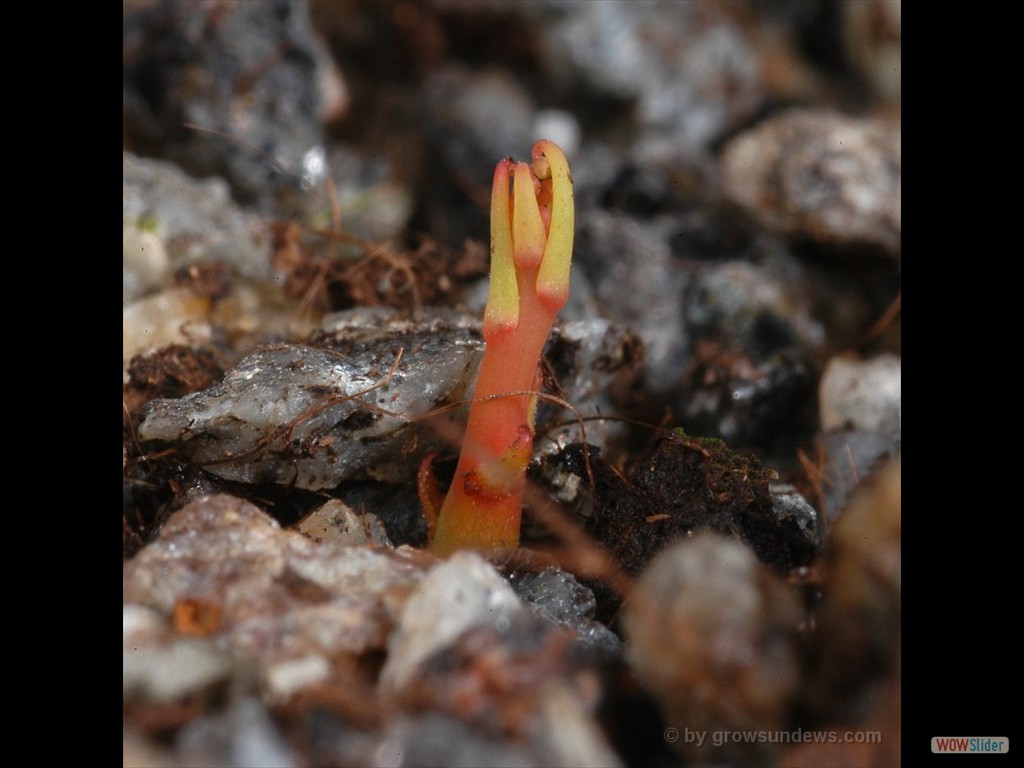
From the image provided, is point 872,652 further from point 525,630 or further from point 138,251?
point 138,251

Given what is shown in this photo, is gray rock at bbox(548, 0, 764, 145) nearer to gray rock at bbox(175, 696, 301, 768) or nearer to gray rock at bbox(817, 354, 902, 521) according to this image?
gray rock at bbox(817, 354, 902, 521)

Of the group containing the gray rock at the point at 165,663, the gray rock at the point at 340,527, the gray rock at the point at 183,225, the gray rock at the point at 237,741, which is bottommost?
the gray rock at the point at 237,741

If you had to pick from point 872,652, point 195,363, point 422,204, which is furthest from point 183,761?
point 422,204

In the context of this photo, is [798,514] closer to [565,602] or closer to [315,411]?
[565,602]

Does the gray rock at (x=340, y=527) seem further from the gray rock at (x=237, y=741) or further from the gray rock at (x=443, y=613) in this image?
the gray rock at (x=237, y=741)

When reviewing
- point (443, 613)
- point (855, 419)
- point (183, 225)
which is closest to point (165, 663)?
point (443, 613)
